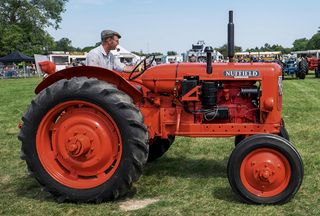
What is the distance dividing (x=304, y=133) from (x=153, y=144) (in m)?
3.10

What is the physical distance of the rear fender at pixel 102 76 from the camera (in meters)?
4.38

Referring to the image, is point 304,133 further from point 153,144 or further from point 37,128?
point 37,128

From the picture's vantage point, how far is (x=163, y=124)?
15.1 feet

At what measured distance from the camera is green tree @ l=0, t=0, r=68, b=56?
49688 millimetres

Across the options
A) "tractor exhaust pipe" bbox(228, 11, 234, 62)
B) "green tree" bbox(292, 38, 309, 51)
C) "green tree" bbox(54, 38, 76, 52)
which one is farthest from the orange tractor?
"green tree" bbox(292, 38, 309, 51)

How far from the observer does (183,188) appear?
461cm

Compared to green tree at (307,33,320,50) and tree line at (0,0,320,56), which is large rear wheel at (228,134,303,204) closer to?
tree line at (0,0,320,56)

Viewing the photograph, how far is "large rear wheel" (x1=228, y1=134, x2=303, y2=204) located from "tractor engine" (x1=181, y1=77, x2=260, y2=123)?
0.58 metres

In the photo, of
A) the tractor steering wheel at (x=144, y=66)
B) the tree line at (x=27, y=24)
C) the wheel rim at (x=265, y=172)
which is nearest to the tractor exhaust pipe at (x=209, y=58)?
the tractor steering wheel at (x=144, y=66)

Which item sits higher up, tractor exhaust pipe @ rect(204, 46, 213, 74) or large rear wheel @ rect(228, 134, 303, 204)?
tractor exhaust pipe @ rect(204, 46, 213, 74)

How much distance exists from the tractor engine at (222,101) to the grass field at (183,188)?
2.45ft

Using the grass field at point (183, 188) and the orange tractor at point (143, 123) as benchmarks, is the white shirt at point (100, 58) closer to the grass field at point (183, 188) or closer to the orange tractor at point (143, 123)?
the orange tractor at point (143, 123)

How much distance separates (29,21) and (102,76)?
50.1 m

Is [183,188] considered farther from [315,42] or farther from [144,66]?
[315,42]
